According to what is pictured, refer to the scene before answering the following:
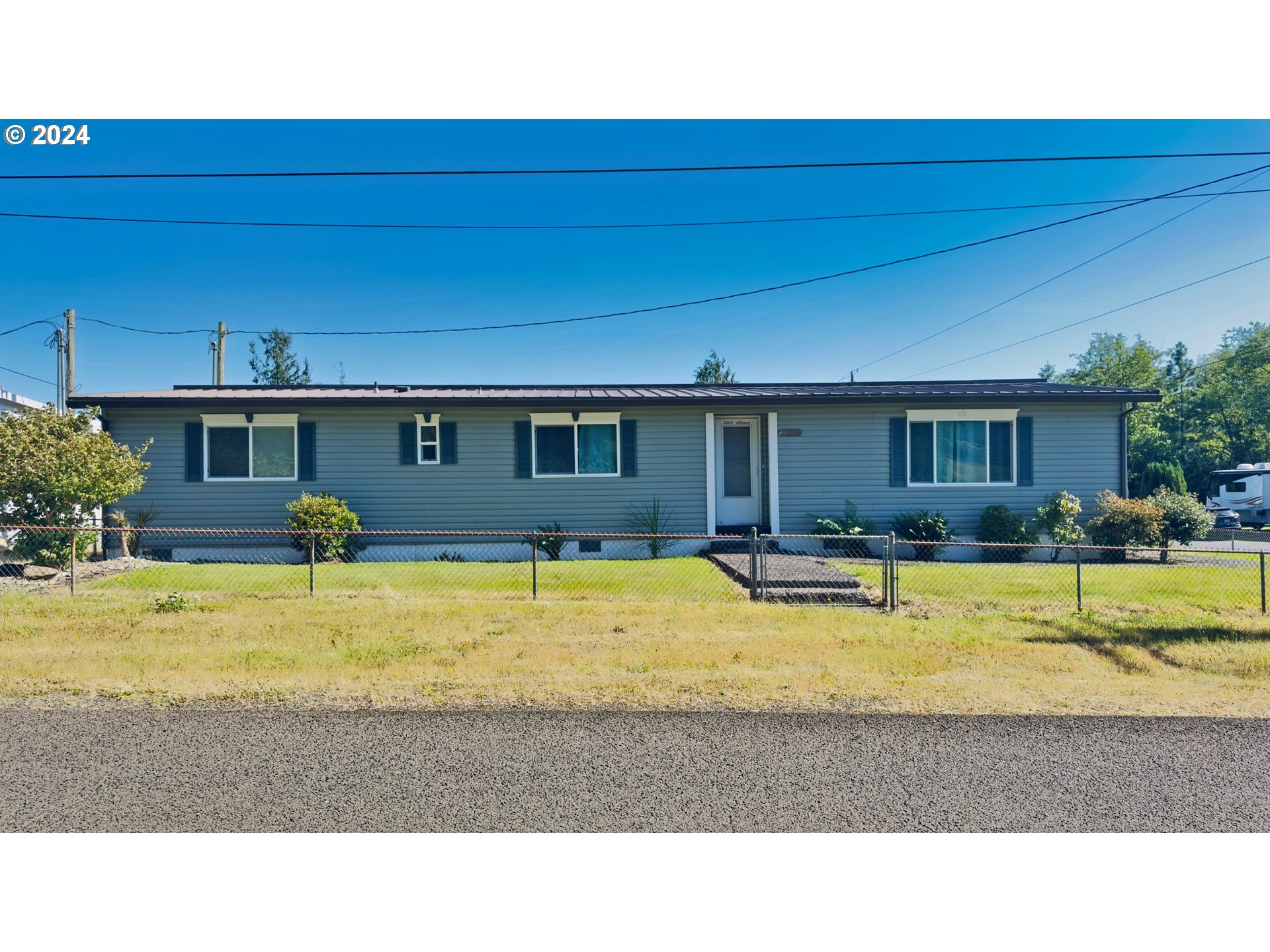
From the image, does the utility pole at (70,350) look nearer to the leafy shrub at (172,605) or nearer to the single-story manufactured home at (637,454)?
the single-story manufactured home at (637,454)

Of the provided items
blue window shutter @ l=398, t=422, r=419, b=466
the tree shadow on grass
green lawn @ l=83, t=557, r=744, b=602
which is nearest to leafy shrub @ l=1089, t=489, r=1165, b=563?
the tree shadow on grass

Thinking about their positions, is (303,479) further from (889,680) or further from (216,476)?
(889,680)

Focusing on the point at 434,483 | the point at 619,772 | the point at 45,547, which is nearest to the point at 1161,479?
the point at 434,483

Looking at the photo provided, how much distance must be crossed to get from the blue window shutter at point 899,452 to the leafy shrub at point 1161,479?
10037 millimetres

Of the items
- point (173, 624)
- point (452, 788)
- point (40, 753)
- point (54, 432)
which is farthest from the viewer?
point (54, 432)

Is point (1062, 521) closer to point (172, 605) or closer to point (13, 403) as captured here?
point (172, 605)

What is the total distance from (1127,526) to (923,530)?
3507 mm

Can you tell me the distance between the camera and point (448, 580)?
34.6 ft

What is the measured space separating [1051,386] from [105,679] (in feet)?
53.3

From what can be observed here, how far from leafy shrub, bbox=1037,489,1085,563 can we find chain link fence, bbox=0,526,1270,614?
0.34 m

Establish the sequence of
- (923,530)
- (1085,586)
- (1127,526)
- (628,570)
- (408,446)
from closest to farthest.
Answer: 1. (1085,586)
2. (628,570)
3. (1127,526)
4. (923,530)
5. (408,446)

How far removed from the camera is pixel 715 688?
5461 millimetres
